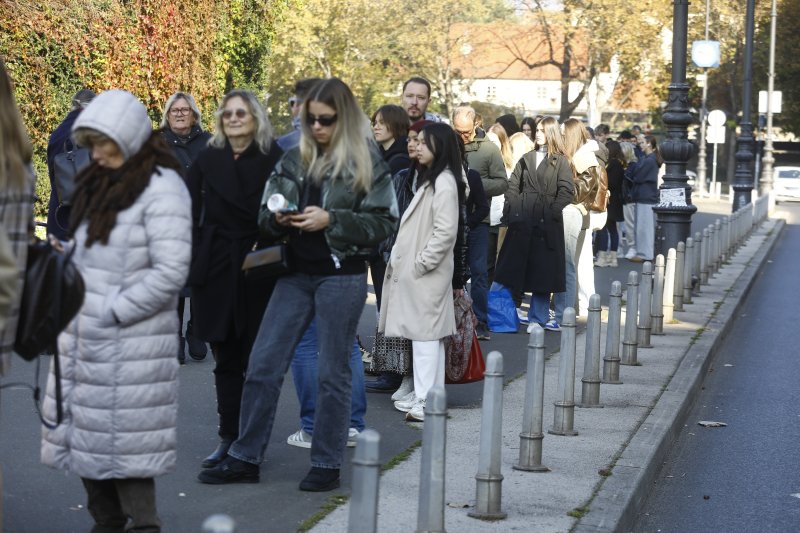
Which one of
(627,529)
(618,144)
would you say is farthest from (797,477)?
(618,144)

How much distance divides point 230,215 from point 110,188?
157 cm

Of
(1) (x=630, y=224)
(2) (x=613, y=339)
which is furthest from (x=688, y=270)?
(1) (x=630, y=224)

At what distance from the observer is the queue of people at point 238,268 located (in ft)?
15.6

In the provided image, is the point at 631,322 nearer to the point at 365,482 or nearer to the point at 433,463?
the point at 433,463

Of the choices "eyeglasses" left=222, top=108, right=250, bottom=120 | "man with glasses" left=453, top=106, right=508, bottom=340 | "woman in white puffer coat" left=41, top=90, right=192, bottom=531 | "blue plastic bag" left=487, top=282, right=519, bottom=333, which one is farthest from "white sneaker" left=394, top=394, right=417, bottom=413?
"blue plastic bag" left=487, top=282, right=519, bottom=333

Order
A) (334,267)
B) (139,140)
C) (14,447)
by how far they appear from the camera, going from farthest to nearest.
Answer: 1. (14,447)
2. (334,267)
3. (139,140)

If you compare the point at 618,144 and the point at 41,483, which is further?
the point at 618,144

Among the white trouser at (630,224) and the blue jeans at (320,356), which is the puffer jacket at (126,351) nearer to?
the blue jeans at (320,356)

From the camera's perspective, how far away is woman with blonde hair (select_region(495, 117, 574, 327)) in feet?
39.3

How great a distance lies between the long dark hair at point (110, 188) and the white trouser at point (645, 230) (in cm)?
1565

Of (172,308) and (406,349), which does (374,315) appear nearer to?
(406,349)

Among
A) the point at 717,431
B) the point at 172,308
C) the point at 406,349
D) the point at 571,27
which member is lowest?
the point at 717,431

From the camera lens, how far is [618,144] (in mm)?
19359

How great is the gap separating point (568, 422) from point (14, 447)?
3.06 m
